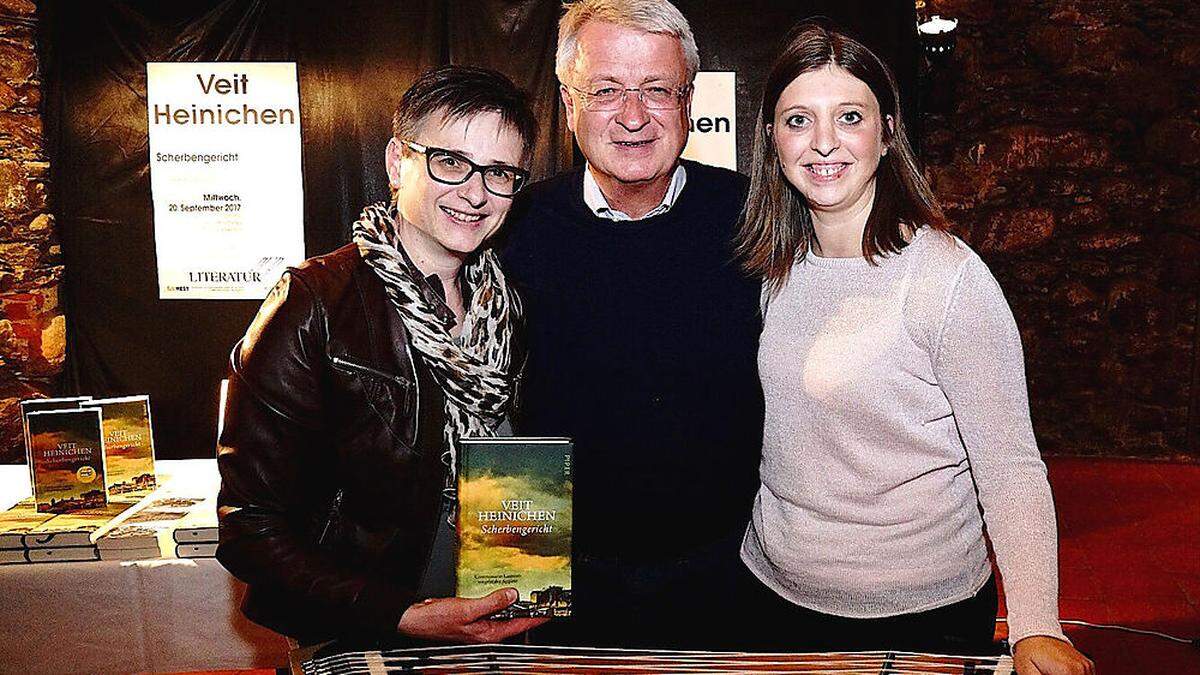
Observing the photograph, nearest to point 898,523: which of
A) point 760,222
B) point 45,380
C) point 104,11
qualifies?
point 760,222

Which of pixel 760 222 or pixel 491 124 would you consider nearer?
pixel 491 124

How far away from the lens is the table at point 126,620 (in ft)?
8.04

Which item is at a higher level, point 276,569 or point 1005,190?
point 1005,190

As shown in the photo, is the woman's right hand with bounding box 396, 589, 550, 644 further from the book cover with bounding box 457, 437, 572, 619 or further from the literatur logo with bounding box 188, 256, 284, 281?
the literatur logo with bounding box 188, 256, 284, 281

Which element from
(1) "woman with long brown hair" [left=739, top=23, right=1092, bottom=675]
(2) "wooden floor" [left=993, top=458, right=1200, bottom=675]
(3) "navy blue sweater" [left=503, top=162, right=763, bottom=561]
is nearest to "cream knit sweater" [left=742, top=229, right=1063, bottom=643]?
(1) "woman with long brown hair" [left=739, top=23, right=1092, bottom=675]

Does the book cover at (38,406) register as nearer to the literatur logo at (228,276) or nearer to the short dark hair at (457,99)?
the short dark hair at (457,99)

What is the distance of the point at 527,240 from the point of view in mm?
1955

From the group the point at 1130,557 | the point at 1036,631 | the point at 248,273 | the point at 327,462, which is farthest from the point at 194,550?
the point at 1130,557

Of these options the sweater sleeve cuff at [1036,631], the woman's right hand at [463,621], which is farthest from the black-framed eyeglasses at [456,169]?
the sweater sleeve cuff at [1036,631]

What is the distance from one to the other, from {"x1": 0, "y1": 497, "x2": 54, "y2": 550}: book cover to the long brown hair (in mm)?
1932

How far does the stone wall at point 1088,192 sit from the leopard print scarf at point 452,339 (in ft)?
16.2

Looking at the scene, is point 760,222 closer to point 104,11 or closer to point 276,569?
point 276,569

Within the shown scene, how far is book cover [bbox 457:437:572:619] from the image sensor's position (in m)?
1.31

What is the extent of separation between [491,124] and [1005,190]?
5.43 meters
